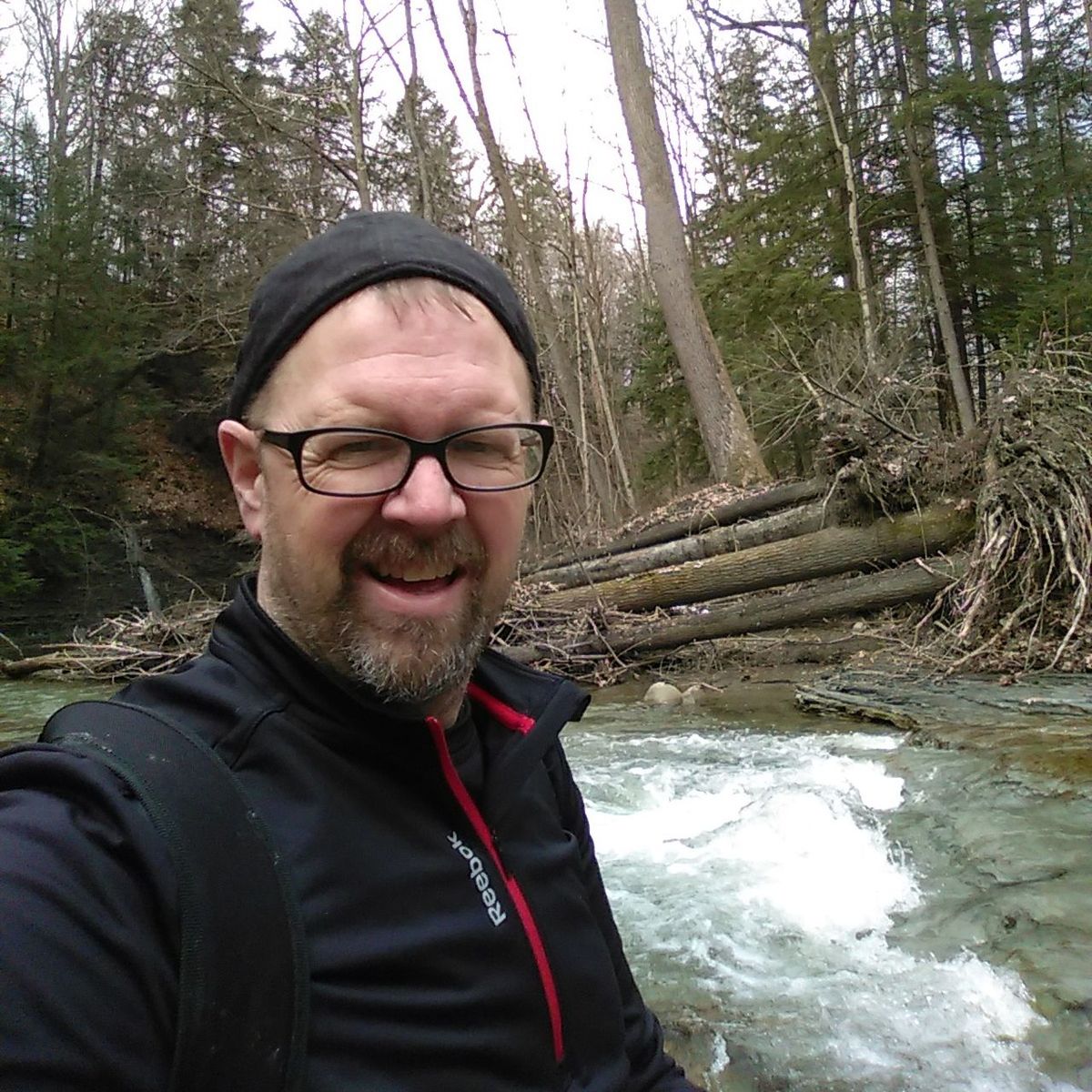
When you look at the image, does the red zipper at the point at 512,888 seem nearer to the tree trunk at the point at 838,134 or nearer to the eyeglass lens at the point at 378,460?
the eyeglass lens at the point at 378,460

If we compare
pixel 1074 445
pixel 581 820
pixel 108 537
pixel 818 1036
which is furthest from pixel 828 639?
pixel 108 537

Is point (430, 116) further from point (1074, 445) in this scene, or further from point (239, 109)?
point (1074, 445)

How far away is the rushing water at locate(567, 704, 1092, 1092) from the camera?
2.20 m

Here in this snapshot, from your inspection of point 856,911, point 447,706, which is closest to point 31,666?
point 856,911

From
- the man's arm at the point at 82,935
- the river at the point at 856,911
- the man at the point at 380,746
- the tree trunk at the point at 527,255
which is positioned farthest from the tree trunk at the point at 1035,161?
the man's arm at the point at 82,935

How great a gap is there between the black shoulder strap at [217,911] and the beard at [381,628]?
29cm

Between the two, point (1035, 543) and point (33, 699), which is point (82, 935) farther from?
point (33, 699)

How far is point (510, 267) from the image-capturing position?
599 inches

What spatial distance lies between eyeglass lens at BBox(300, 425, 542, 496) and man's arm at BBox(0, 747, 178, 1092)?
21.0 inches

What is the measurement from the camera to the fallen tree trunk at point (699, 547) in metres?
8.03

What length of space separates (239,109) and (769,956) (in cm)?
1672

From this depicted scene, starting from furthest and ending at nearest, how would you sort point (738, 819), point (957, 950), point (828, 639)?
point (828, 639), point (738, 819), point (957, 950)

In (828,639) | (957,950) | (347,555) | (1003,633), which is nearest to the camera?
(347,555)

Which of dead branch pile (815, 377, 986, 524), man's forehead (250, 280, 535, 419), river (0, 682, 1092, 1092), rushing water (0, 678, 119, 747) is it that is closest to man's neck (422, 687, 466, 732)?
man's forehead (250, 280, 535, 419)
